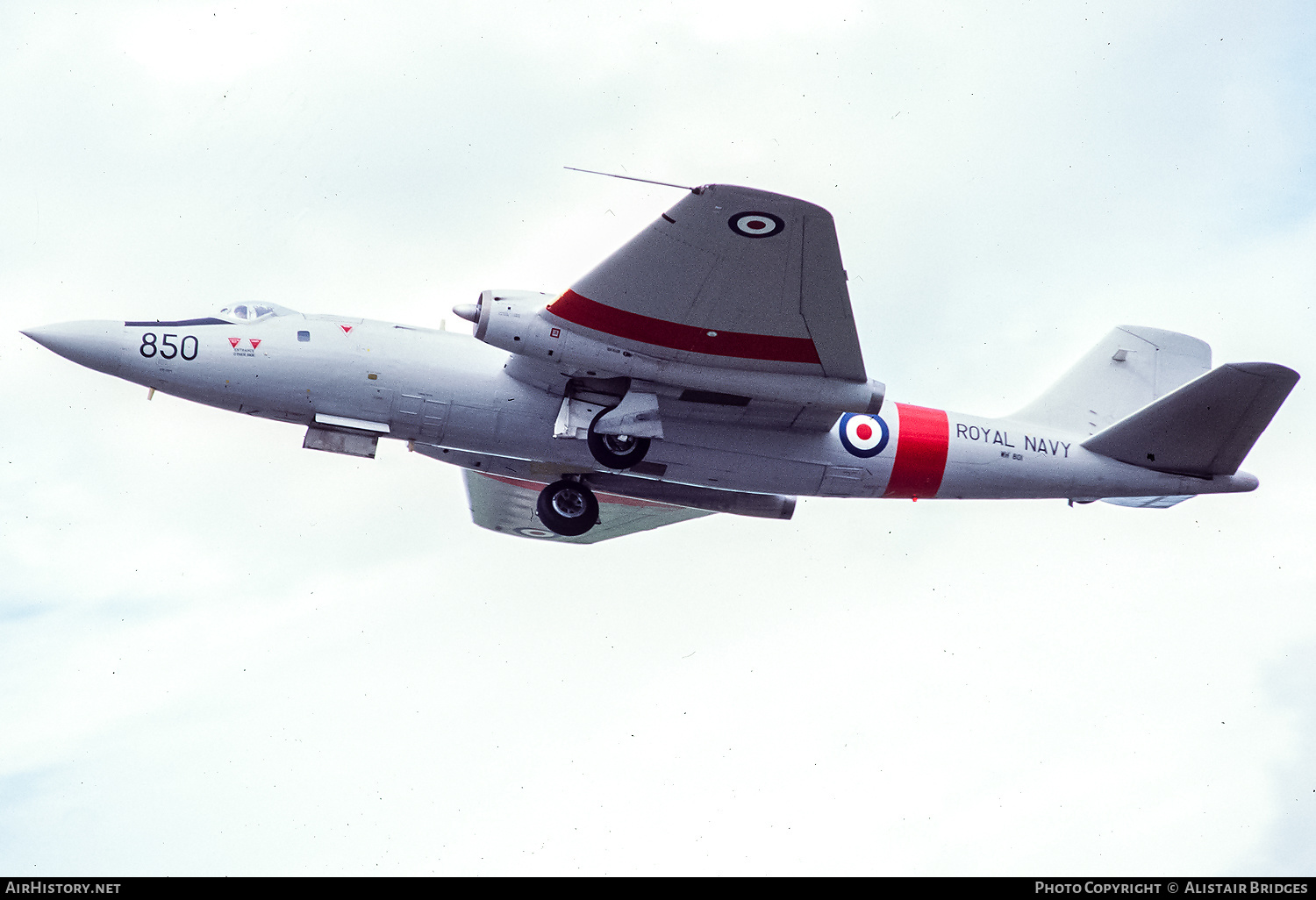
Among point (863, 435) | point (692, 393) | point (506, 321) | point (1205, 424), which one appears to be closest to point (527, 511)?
point (692, 393)

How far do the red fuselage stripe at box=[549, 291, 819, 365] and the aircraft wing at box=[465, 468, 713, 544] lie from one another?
7.18 metres

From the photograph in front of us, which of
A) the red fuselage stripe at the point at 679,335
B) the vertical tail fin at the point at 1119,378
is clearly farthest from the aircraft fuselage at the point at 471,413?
the red fuselage stripe at the point at 679,335

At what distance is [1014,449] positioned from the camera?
21719mm

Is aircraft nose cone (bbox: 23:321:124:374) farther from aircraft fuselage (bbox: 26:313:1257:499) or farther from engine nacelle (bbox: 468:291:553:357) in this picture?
engine nacelle (bbox: 468:291:553:357)

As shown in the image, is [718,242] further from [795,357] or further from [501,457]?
[501,457]

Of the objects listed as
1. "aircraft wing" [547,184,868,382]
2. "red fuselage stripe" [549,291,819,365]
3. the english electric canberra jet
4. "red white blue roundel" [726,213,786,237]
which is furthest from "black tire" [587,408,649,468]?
"red white blue roundel" [726,213,786,237]

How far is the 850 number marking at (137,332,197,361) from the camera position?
19531mm

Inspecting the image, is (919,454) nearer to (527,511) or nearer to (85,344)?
(527,511)

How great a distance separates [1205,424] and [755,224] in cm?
925

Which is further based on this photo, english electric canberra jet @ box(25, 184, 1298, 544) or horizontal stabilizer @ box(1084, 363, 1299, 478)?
horizontal stabilizer @ box(1084, 363, 1299, 478)

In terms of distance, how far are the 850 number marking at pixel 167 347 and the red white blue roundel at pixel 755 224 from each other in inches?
351

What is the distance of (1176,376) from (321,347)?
15933 mm

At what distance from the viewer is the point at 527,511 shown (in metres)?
26.1
